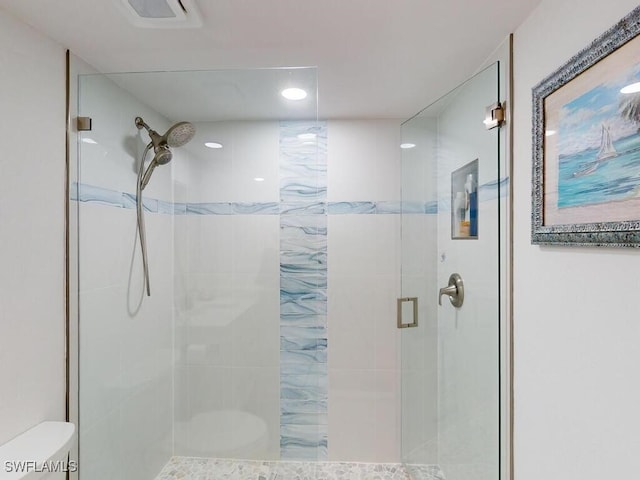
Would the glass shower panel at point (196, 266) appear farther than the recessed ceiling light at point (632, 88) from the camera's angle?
Yes

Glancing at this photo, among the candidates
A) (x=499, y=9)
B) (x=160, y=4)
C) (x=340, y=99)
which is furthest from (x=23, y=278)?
(x=499, y=9)

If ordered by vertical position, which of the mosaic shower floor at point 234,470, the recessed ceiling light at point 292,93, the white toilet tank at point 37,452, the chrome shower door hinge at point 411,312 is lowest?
the mosaic shower floor at point 234,470

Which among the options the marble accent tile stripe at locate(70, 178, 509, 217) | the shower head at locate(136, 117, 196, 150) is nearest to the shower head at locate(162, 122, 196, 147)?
the shower head at locate(136, 117, 196, 150)

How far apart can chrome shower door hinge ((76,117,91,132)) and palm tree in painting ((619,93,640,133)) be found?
1.80 metres

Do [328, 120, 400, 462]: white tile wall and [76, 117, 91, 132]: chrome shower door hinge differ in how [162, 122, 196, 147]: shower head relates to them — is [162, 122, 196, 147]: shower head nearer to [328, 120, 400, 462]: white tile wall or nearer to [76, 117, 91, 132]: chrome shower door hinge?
[76, 117, 91, 132]: chrome shower door hinge

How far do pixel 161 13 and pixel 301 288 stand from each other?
1.13 metres

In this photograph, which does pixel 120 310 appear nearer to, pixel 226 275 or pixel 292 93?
pixel 226 275

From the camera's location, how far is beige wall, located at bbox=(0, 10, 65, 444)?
4.00 ft

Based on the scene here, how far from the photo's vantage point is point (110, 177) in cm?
159

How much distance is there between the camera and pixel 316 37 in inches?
53.8

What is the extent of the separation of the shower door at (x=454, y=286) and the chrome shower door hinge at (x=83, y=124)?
5.10 ft

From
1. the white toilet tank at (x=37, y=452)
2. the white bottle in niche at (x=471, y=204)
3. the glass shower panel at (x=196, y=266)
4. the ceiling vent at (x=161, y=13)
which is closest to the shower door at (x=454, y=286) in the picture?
the white bottle in niche at (x=471, y=204)

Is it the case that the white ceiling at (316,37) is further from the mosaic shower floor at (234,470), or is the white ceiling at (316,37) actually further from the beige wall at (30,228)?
the mosaic shower floor at (234,470)

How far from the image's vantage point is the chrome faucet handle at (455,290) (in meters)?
1.67
